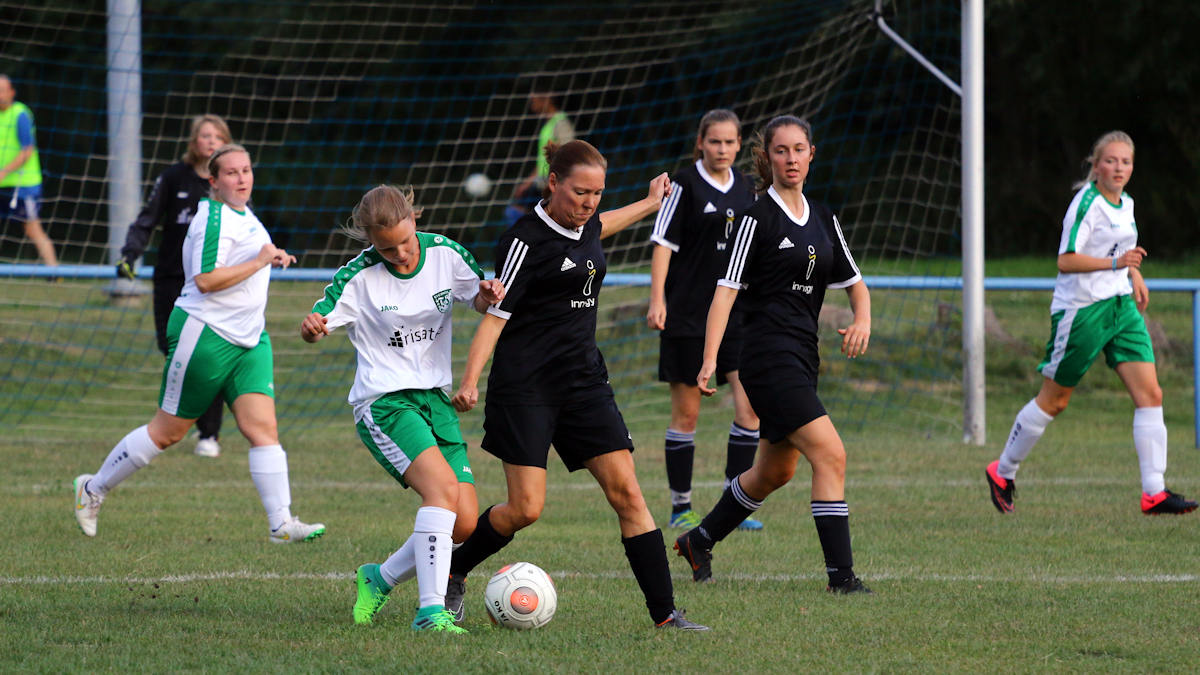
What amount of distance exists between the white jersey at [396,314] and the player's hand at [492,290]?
1.01ft

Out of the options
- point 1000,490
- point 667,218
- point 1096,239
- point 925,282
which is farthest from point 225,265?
point 925,282

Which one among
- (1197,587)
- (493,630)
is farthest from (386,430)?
(1197,587)

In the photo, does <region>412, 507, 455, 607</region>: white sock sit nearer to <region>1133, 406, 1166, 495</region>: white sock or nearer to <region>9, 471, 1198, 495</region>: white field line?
<region>9, 471, 1198, 495</region>: white field line

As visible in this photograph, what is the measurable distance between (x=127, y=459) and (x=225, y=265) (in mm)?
1004

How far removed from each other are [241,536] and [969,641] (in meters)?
3.58

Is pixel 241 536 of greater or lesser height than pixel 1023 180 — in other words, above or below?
below

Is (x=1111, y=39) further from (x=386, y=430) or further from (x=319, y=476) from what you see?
(x=386, y=430)

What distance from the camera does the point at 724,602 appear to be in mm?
5305

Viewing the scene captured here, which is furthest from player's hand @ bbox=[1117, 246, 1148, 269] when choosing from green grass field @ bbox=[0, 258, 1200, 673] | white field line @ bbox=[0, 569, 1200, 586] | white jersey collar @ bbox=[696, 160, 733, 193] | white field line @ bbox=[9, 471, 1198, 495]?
white field line @ bbox=[0, 569, 1200, 586]

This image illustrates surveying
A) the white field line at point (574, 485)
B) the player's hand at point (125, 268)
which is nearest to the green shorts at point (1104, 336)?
the white field line at point (574, 485)

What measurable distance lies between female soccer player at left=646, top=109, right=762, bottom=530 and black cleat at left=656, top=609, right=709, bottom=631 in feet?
7.99

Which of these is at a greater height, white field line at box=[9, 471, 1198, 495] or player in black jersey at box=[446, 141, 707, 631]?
player in black jersey at box=[446, 141, 707, 631]

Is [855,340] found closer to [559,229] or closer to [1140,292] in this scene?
[559,229]

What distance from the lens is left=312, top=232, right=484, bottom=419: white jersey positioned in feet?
16.1
